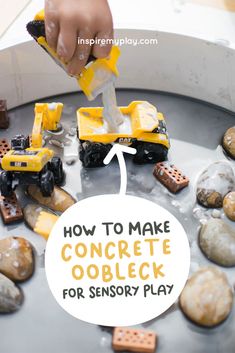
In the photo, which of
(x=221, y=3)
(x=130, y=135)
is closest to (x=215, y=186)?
(x=130, y=135)

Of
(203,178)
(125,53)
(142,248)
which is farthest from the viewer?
(125,53)

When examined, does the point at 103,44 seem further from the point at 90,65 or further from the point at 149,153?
the point at 149,153

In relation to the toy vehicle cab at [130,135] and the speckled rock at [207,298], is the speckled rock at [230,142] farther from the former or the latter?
the speckled rock at [207,298]

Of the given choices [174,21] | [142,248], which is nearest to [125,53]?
[174,21]

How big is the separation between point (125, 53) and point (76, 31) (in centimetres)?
26

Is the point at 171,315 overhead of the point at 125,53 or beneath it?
beneath

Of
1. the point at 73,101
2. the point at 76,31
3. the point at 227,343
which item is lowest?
the point at 227,343

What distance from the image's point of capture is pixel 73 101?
90 cm

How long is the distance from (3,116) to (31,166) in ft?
0.54

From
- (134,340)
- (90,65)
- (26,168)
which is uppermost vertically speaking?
(90,65)

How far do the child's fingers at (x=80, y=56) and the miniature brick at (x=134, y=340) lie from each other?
1.01ft

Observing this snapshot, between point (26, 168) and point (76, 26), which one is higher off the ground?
point (76, 26)

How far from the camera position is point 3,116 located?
2.75 ft

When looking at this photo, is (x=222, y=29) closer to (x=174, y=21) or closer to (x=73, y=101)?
(x=174, y=21)
